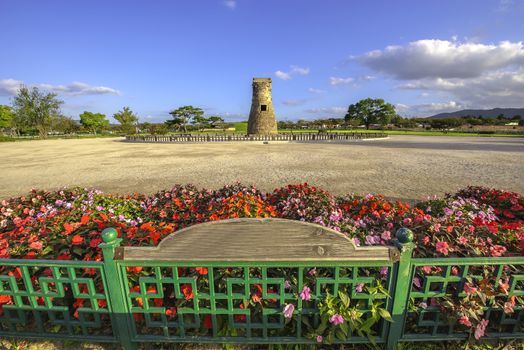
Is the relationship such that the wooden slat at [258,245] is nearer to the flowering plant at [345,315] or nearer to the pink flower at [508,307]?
the flowering plant at [345,315]

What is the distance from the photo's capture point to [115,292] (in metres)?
1.82

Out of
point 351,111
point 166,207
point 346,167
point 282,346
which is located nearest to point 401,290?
point 282,346

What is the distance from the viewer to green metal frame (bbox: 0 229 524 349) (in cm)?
174

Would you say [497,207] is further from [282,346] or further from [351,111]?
[351,111]

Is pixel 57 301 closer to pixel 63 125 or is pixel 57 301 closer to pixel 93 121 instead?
pixel 63 125

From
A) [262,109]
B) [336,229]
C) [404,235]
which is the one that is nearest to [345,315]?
[404,235]

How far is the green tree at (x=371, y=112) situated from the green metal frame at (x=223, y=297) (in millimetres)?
77600

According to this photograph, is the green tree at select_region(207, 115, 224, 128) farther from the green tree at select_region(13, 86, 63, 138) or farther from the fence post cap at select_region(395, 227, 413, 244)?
the fence post cap at select_region(395, 227, 413, 244)

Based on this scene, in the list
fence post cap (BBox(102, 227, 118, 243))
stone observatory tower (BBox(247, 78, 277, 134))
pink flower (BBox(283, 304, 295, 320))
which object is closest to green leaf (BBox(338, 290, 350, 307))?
pink flower (BBox(283, 304, 295, 320))

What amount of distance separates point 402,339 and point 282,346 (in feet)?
3.08

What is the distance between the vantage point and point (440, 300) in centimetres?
189

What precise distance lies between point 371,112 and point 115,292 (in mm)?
81952

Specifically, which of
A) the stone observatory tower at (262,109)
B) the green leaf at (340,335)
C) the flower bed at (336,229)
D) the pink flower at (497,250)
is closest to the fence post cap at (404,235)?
the flower bed at (336,229)

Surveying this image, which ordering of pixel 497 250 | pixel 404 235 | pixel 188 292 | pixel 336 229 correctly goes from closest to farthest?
pixel 404 235 → pixel 188 292 → pixel 497 250 → pixel 336 229
